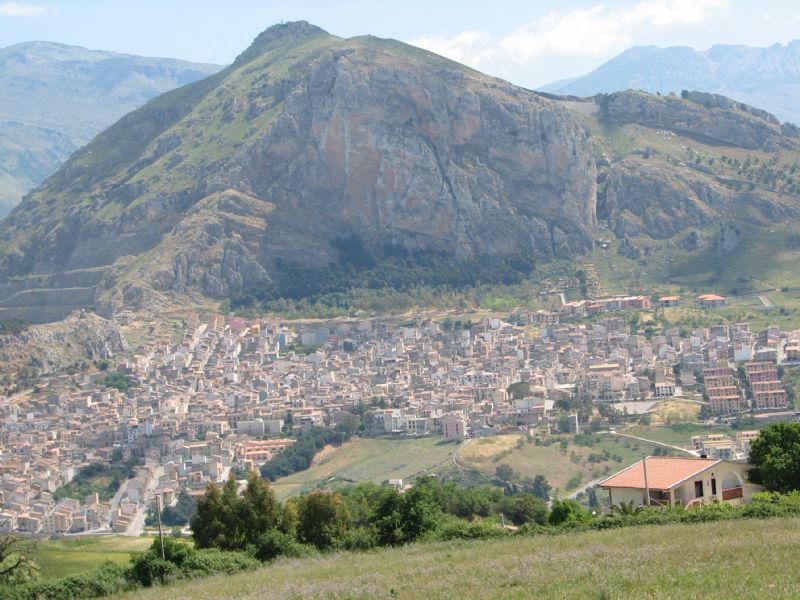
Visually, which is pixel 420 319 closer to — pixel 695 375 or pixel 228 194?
pixel 228 194

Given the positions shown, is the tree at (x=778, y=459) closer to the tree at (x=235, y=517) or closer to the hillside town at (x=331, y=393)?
the tree at (x=235, y=517)

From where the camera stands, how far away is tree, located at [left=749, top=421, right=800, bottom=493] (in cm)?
3170

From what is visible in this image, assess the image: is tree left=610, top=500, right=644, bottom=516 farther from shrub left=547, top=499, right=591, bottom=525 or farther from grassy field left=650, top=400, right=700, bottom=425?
grassy field left=650, top=400, right=700, bottom=425

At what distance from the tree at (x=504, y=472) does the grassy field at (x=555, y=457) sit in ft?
1.06

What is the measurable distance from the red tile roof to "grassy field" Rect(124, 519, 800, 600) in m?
4.63

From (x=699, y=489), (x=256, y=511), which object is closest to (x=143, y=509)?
(x=256, y=511)

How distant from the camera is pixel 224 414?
78.1 m

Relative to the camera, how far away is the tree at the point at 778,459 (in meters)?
31.7

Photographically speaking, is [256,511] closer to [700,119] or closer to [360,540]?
[360,540]

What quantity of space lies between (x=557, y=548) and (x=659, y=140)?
10388 cm

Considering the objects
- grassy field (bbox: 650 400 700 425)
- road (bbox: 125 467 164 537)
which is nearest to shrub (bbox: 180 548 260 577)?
road (bbox: 125 467 164 537)

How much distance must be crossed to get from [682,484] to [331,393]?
52353 mm

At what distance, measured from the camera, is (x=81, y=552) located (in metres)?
44.4

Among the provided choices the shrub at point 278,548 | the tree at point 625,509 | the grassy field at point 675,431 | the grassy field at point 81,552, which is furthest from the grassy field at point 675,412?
the shrub at point 278,548
